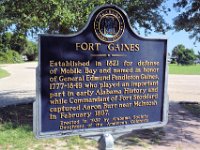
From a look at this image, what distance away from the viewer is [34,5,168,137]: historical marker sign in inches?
158

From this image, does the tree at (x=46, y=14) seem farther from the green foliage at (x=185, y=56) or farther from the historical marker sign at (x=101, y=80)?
the green foliage at (x=185, y=56)

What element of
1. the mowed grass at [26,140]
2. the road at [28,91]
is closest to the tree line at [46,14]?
the mowed grass at [26,140]

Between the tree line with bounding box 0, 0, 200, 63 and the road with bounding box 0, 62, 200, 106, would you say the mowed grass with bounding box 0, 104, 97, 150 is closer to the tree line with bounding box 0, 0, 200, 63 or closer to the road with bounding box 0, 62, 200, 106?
the tree line with bounding box 0, 0, 200, 63

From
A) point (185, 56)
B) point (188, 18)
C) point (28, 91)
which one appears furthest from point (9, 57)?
point (188, 18)

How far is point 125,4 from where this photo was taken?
9.38 metres

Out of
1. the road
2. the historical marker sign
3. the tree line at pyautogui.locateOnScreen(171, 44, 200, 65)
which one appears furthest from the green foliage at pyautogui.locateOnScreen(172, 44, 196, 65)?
the historical marker sign

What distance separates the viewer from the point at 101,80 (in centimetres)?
425

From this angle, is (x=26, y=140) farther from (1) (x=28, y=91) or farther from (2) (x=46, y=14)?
(1) (x=28, y=91)

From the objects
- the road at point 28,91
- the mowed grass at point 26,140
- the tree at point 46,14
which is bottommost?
the road at point 28,91

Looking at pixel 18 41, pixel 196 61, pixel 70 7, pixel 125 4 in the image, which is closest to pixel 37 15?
pixel 70 7

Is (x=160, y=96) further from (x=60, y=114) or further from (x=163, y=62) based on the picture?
(x=60, y=114)

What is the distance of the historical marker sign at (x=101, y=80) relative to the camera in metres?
4.01

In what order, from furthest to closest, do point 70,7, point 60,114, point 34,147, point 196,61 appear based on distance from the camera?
point 196,61 < point 70,7 < point 34,147 < point 60,114

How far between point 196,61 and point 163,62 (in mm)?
53412
